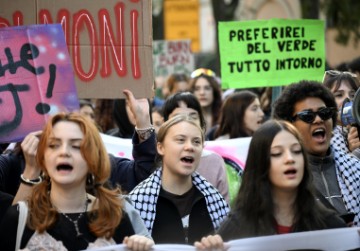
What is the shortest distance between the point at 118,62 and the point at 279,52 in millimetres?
2653

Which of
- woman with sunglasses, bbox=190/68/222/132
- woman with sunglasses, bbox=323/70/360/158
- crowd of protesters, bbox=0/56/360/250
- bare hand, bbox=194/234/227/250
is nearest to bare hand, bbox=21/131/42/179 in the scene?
crowd of protesters, bbox=0/56/360/250

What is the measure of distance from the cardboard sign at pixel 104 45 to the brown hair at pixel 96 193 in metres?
1.62

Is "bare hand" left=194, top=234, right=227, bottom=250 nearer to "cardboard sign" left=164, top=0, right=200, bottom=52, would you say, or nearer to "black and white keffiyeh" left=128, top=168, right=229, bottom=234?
"black and white keffiyeh" left=128, top=168, right=229, bottom=234

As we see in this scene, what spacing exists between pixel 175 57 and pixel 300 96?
29.9 ft

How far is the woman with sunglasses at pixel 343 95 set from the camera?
676 centimetres

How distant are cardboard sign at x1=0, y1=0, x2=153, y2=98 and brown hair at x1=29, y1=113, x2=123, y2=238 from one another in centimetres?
162

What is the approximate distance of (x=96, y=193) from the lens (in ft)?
15.3

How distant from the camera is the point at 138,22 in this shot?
21.0 ft

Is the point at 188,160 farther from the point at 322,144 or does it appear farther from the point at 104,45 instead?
the point at 104,45

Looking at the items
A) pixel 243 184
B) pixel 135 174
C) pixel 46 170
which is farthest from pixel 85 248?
pixel 135 174

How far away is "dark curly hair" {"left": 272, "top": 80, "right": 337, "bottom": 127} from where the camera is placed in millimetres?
5969

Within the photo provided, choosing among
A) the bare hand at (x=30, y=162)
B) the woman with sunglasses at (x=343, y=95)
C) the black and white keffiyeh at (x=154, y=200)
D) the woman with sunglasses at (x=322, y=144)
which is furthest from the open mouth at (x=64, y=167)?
the woman with sunglasses at (x=343, y=95)

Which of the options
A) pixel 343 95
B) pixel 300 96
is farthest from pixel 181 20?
pixel 300 96

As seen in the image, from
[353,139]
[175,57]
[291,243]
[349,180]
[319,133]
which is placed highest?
[175,57]
